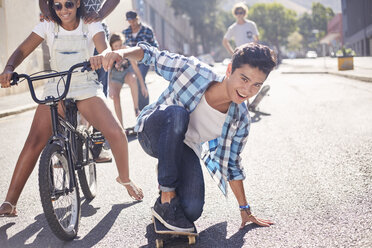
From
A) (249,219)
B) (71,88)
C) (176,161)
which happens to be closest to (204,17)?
(71,88)

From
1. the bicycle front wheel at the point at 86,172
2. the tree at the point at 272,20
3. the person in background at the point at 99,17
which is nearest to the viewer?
the person in background at the point at 99,17

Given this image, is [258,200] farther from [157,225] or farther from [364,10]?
[364,10]

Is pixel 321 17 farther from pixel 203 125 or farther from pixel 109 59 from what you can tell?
pixel 109 59

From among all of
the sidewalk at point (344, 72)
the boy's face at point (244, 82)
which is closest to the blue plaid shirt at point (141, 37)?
the boy's face at point (244, 82)

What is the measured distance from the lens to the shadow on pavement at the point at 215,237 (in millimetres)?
3395

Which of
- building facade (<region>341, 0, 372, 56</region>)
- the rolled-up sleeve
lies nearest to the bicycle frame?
the rolled-up sleeve

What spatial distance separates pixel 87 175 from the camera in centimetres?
475

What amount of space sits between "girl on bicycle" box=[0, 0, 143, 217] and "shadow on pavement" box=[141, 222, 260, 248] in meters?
0.46

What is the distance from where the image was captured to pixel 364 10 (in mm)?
66312

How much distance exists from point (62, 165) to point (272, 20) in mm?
110674

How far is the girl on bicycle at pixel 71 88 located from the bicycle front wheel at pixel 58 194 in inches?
16.9

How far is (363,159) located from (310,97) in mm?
7592

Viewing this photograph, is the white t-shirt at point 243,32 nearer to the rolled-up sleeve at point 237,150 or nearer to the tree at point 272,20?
the rolled-up sleeve at point 237,150

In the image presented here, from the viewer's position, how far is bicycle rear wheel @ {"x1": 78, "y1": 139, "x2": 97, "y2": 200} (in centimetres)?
428
